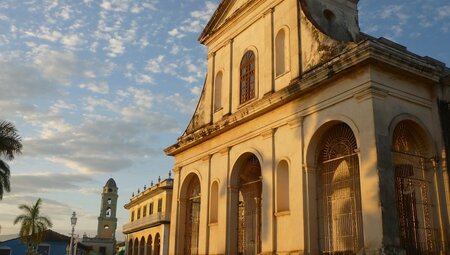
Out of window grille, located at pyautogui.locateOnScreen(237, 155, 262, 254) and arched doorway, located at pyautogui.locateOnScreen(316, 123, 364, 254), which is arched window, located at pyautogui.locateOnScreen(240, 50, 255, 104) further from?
arched doorway, located at pyautogui.locateOnScreen(316, 123, 364, 254)

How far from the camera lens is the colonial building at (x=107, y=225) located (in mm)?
63500

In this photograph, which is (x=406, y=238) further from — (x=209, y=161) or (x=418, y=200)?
(x=209, y=161)

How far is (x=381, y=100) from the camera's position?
12125mm

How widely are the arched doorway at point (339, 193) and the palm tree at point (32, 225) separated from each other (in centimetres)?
3318

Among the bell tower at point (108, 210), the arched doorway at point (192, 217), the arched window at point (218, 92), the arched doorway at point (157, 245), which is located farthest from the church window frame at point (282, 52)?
the bell tower at point (108, 210)

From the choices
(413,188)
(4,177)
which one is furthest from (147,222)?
(413,188)

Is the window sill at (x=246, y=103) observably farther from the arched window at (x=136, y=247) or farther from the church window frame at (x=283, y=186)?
the arched window at (x=136, y=247)

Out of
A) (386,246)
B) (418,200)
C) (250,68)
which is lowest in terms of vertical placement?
(386,246)

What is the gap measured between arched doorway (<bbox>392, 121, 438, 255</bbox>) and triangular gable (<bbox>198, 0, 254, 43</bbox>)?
8.14 m

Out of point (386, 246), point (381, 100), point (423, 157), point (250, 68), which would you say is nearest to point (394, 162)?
point (423, 157)

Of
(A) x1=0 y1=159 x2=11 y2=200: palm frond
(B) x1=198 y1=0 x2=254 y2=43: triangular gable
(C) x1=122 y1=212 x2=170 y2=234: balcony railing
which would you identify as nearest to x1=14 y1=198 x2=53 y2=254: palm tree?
(C) x1=122 y1=212 x2=170 y2=234: balcony railing

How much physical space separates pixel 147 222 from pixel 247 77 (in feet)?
78.3

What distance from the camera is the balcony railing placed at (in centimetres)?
3578

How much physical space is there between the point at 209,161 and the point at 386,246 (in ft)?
28.1
